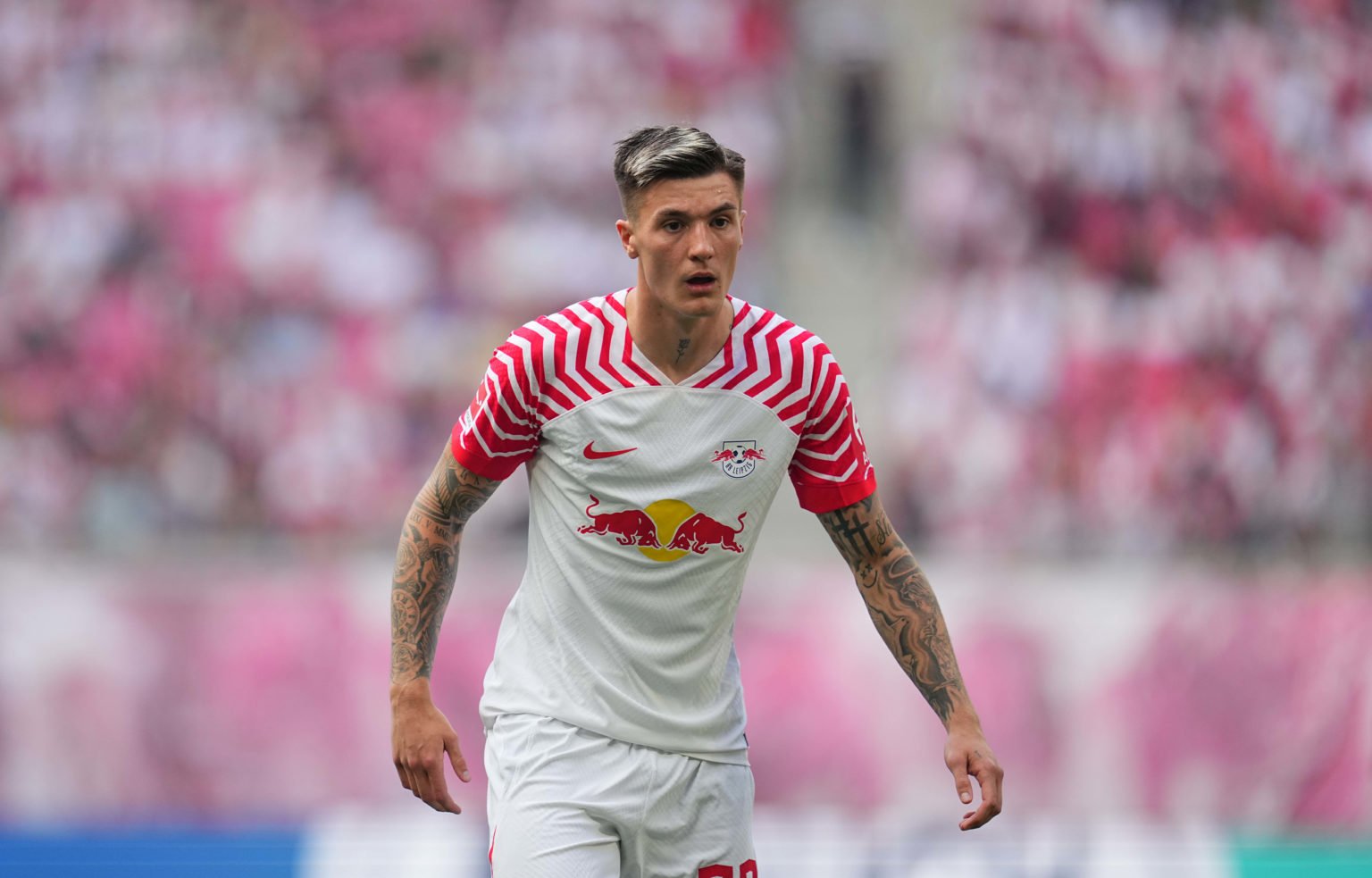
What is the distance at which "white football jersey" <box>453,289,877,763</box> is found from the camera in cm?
319

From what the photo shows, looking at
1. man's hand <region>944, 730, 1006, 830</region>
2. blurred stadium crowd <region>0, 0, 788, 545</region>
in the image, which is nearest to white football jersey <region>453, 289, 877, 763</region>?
man's hand <region>944, 730, 1006, 830</region>

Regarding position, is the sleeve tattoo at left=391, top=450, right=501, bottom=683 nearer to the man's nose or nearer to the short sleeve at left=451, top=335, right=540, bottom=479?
the short sleeve at left=451, top=335, right=540, bottom=479

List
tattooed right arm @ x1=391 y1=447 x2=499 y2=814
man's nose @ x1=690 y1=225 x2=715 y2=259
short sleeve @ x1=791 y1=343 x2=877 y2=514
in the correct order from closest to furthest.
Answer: man's nose @ x1=690 y1=225 x2=715 y2=259 < tattooed right arm @ x1=391 y1=447 x2=499 y2=814 < short sleeve @ x1=791 y1=343 x2=877 y2=514

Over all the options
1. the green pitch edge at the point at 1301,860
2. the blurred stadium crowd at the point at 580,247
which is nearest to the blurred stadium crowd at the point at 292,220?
the blurred stadium crowd at the point at 580,247

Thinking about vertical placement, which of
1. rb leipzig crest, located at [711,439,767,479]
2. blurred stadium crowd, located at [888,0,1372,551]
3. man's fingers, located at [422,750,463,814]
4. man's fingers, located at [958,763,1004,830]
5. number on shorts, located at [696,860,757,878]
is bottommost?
number on shorts, located at [696,860,757,878]

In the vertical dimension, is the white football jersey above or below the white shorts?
above

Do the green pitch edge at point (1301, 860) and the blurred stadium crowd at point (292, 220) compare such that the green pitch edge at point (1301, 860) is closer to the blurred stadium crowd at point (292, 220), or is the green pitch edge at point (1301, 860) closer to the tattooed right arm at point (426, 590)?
the tattooed right arm at point (426, 590)

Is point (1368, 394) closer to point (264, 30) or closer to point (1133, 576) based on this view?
point (1133, 576)

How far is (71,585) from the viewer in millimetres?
7742

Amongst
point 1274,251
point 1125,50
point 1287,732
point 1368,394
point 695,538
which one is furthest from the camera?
point 1125,50

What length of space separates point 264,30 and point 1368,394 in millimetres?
7222

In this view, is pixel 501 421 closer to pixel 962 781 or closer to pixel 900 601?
pixel 900 601

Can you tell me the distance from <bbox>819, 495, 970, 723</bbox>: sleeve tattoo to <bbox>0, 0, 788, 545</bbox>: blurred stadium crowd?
246 inches

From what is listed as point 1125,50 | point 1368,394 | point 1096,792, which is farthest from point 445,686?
point 1125,50
